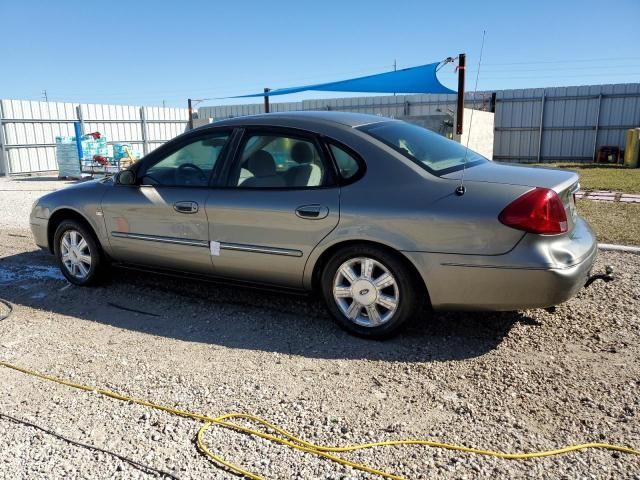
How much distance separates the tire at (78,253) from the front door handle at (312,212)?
225cm

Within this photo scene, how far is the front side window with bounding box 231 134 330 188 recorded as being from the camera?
3871 millimetres

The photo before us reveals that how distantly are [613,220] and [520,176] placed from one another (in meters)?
5.05

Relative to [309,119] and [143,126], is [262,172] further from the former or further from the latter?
[143,126]

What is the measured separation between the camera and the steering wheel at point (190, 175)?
436 centimetres

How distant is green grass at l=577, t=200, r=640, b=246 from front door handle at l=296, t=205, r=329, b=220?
425 centimetres

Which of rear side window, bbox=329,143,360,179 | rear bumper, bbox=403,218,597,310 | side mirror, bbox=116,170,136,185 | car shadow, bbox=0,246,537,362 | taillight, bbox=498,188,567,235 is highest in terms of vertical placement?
rear side window, bbox=329,143,360,179

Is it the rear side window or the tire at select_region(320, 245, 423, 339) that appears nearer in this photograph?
the tire at select_region(320, 245, 423, 339)

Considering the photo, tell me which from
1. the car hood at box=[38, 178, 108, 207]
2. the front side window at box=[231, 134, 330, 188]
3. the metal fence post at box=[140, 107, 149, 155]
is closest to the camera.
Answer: the front side window at box=[231, 134, 330, 188]

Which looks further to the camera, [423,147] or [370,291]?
[423,147]

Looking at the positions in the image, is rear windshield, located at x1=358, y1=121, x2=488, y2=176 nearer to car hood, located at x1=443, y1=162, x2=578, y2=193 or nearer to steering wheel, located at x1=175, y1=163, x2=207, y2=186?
car hood, located at x1=443, y1=162, x2=578, y2=193

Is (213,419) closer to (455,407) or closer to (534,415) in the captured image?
(455,407)

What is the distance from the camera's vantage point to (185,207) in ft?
14.1

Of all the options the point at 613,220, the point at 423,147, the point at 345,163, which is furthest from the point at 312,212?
the point at 613,220

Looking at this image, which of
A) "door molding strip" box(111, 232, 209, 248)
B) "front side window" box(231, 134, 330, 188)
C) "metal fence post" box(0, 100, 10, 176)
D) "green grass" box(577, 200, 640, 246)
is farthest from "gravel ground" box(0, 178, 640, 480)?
"metal fence post" box(0, 100, 10, 176)
